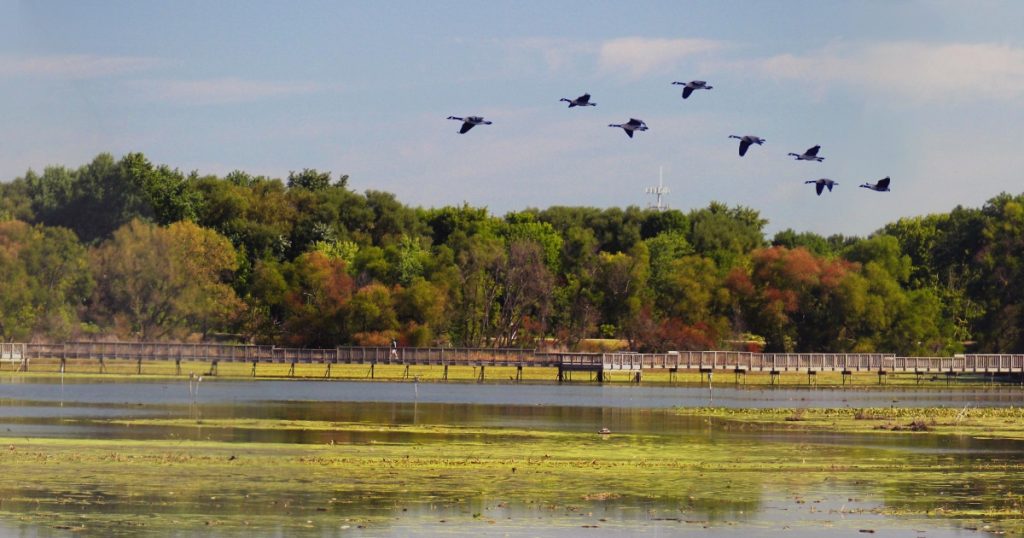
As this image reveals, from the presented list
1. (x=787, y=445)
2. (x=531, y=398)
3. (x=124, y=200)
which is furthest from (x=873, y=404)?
(x=124, y=200)

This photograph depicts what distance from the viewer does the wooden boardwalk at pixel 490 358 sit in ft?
408

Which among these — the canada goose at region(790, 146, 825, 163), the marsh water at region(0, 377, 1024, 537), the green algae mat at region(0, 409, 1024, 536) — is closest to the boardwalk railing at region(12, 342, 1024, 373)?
the marsh water at region(0, 377, 1024, 537)

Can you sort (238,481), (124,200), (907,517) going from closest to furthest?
1. (907,517)
2. (238,481)
3. (124,200)

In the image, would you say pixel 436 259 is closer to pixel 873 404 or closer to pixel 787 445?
pixel 873 404

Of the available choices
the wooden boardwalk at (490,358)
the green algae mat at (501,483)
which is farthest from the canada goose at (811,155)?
the wooden boardwalk at (490,358)

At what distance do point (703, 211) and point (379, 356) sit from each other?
65.0 meters

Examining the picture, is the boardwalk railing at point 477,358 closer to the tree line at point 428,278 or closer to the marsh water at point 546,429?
the marsh water at point 546,429

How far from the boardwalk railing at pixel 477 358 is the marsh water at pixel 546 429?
2692 mm

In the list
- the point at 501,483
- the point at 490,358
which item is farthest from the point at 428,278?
the point at 501,483

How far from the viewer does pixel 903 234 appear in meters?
172

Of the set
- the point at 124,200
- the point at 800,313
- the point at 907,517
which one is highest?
the point at 124,200

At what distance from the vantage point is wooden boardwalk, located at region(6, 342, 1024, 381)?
408 ft

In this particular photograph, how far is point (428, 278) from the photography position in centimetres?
14512

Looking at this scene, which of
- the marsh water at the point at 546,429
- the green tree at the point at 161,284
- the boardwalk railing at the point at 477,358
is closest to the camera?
the marsh water at the point at 546,429
